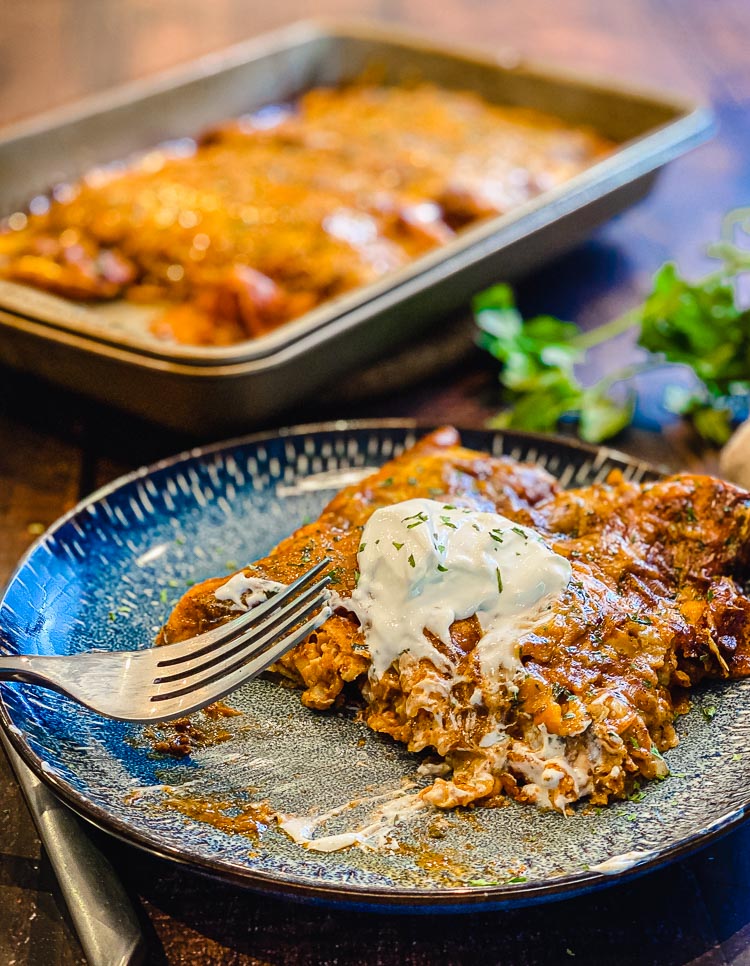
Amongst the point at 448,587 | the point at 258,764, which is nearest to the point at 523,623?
the point at 448,587

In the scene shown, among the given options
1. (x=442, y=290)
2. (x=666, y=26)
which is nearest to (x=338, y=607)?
(x=442, y=290)

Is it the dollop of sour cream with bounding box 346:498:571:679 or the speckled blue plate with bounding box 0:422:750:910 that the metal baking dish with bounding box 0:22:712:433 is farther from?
the dollop of sour cream with bounding box 346:498:571:679

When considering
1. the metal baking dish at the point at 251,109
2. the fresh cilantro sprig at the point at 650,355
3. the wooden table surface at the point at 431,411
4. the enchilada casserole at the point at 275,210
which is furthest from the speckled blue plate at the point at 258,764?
the enchilada casserole at the point at 275,210

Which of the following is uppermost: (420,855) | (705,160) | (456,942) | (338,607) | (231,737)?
(705,160)

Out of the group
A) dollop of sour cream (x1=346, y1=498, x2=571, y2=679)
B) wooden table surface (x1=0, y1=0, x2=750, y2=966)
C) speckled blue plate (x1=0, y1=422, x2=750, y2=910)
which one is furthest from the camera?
dollop of sour cream (x1=346, y1=498, x2=571, y2=679)

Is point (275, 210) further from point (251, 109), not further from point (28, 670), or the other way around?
point (28, 670)

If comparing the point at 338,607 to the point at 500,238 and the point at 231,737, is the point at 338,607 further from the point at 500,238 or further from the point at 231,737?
the point at 500,238

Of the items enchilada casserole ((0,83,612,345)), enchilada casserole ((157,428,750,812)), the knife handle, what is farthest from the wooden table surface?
enchilada casserole ((0,83,612,345))
